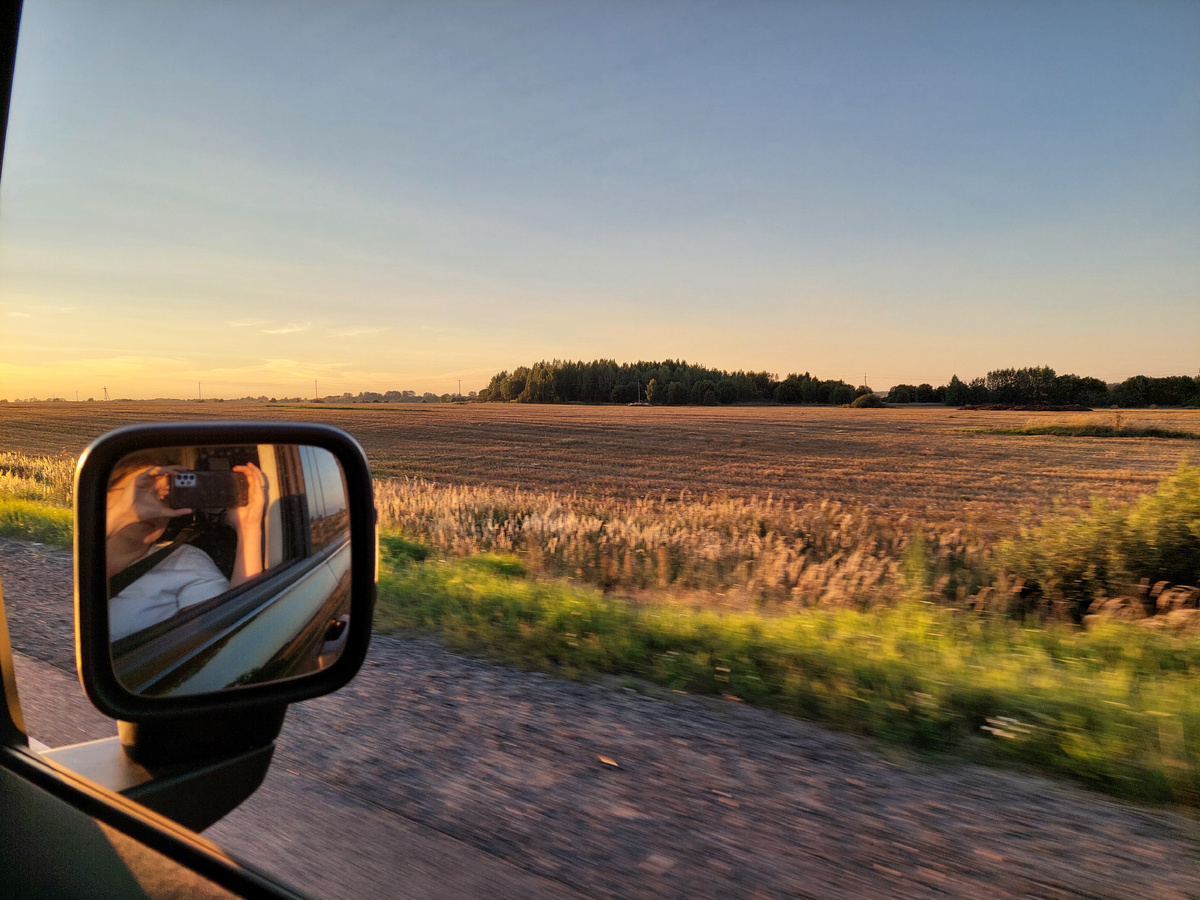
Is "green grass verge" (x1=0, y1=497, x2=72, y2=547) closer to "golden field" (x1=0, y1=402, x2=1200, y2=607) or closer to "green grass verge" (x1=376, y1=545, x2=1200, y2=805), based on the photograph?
"golden field" (x1=0, y1=402, x2=1200, y2=607)

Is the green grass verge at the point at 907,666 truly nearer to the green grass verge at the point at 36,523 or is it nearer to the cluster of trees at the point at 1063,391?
the green grass verge at the point at 36,523

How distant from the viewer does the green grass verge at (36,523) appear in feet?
28.7

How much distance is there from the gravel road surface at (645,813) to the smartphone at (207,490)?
1.27 meters

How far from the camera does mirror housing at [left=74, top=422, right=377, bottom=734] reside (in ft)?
4.97

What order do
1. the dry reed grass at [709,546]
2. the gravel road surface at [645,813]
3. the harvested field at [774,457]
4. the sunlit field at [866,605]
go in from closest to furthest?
the gravel road surface at [645,813], the sunlit field at [866,605], the dry reed grass at [709,546], the harvested field at [774,457]

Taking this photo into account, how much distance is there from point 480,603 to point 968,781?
3.79 meters

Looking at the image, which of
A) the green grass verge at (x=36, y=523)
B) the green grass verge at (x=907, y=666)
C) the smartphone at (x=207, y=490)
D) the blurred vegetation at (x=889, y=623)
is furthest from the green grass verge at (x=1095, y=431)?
the smartphone at (x=207, y=490)

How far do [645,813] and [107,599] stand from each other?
6.41 feet

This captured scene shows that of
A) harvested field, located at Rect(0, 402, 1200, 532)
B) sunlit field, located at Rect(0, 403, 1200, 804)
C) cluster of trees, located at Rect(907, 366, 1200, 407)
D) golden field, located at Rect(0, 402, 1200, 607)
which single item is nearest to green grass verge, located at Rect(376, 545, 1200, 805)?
sunlit field, located at Rect(0, 403, 1200, 804)

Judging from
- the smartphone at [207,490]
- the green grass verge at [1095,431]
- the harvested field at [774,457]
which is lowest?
the harvested field at [774,457]

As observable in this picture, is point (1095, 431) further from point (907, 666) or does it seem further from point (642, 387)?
point (642, 387)

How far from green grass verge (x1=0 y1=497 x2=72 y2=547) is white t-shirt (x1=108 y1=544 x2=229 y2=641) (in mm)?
8345

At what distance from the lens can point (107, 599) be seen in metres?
1.58

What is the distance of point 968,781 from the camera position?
294cm
